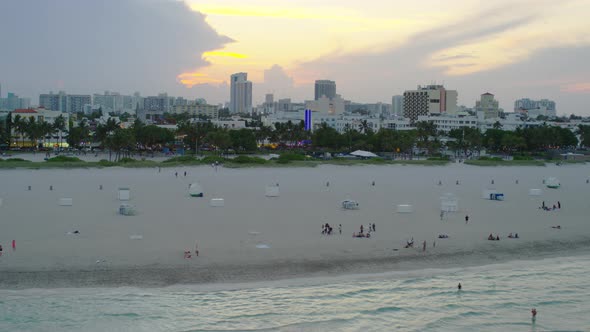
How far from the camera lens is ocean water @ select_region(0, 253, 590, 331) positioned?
51.0 ft

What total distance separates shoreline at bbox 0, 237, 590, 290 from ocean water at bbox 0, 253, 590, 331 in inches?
15.9

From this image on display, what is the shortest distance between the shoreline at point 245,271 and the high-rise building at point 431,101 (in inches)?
5081

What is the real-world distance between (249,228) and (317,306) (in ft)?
30.4

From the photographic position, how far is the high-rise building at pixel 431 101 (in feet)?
492

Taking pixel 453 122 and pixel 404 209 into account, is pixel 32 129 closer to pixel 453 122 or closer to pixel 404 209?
pixel 404 209

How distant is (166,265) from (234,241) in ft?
13.5

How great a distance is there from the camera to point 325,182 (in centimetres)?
4491

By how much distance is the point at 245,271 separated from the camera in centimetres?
1905

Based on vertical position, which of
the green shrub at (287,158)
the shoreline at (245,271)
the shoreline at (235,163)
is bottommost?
the shoreline at (245,271)

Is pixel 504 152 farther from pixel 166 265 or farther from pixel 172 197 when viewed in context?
pixel 166 265

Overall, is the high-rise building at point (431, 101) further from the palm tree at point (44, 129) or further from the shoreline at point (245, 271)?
the shoreline at point (245, 271)

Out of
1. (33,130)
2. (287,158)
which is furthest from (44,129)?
(287,158)

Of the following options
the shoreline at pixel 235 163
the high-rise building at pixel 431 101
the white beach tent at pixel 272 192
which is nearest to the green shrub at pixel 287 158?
the shoreline at pixel 235 163

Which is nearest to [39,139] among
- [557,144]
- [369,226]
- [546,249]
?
[369,226]
